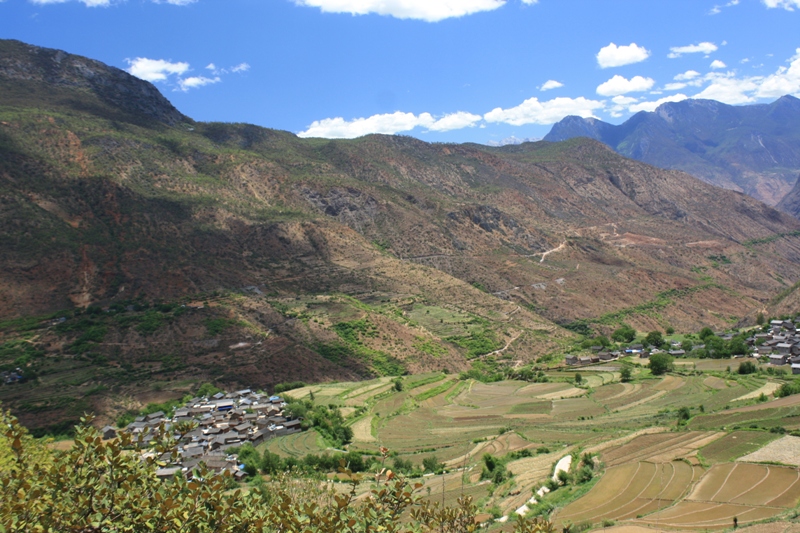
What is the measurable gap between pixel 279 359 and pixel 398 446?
104 feet

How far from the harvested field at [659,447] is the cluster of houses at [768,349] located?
1051 inches

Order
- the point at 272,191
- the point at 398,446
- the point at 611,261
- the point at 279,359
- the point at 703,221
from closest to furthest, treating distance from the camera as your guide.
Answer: the point at 398,446 < the point at 279,359 < the point at 272,191 < the point at 611,261 < the point at 703,221

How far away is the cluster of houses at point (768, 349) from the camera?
61375 mm

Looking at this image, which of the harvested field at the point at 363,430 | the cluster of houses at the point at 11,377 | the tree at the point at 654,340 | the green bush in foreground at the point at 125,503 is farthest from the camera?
the tree at the point at 654,340

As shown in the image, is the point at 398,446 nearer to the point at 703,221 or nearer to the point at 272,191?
the point at 272,191

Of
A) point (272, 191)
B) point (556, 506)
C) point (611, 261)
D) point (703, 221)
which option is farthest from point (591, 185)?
point (556, 506)

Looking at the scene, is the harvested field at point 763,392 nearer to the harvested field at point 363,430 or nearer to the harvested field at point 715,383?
the harvested field at point 715,383

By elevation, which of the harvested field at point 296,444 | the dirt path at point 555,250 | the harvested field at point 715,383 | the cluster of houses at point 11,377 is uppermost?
the dirt path at point 555,250

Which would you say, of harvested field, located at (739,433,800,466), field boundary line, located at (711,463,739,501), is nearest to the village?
harvested field, located at (739,433,800,466)

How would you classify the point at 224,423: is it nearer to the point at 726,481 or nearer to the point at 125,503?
the point at 726,481

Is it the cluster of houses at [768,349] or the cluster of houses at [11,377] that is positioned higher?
the cluster of houses at [11,377]

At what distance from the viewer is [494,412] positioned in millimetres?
57625

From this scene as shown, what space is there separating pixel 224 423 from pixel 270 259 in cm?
5206

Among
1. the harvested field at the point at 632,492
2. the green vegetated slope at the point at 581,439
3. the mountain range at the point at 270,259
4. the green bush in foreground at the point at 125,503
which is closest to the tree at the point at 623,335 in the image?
the mountain range at the point at 270,259
